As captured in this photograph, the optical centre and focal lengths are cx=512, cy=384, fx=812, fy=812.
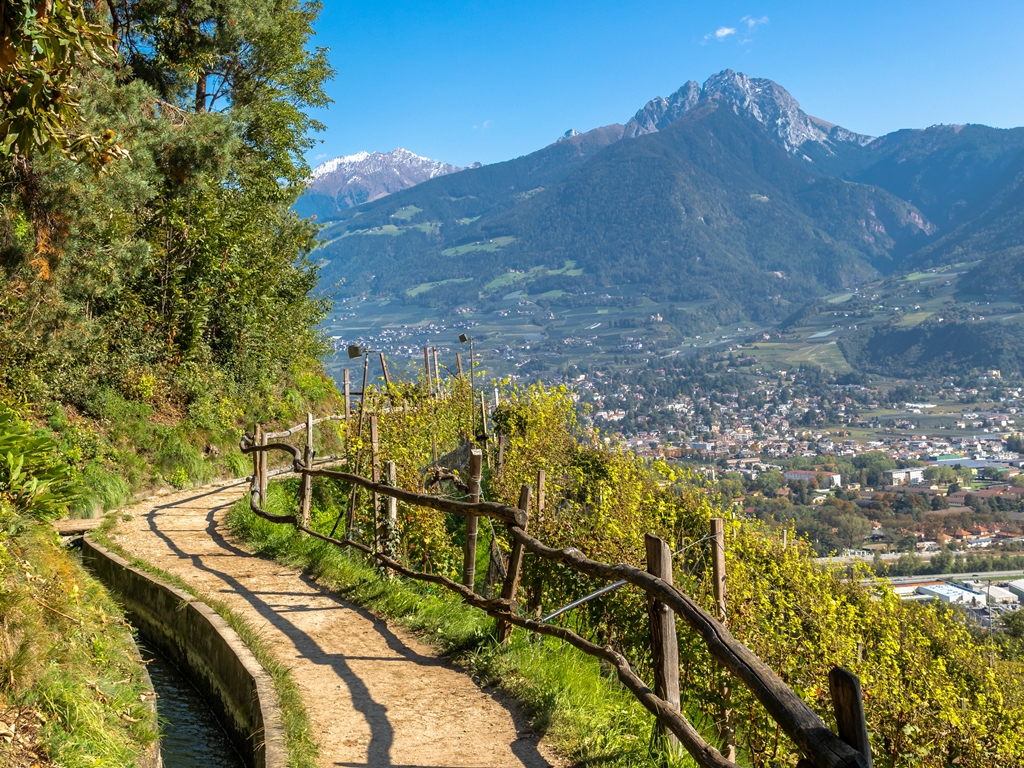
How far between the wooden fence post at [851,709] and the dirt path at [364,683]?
7.00 ft

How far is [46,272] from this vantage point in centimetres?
1152

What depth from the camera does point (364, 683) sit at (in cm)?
547

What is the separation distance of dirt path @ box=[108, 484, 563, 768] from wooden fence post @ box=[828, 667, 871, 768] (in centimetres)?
213

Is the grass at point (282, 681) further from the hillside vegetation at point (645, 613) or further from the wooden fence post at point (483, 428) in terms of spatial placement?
the wooden fence post at point (483, 428)

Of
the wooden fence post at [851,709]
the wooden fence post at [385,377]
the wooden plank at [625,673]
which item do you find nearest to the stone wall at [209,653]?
the wooden plank at [625,673]

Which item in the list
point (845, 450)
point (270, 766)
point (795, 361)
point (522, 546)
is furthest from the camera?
point (795, 361)

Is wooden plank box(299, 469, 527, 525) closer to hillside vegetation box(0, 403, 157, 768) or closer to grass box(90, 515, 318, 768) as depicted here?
grass box(90, 515, 318, 768)

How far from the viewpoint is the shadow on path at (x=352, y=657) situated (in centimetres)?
445

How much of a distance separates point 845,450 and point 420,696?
85310 millimetres

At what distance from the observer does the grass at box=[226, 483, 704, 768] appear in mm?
4402

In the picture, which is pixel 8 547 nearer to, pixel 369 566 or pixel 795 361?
pixel 369 566

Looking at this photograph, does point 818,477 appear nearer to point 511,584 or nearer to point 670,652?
point 511,584

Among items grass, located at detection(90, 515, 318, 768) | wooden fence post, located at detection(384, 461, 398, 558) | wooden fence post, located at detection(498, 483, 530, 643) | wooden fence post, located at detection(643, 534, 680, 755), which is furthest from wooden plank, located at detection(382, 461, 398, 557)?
wooden fence post, located at detection(643, 534, 680, 755)

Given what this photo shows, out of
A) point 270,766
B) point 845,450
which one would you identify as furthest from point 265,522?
point 845,450
